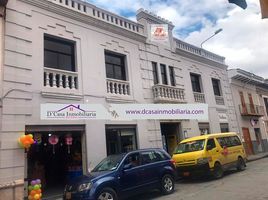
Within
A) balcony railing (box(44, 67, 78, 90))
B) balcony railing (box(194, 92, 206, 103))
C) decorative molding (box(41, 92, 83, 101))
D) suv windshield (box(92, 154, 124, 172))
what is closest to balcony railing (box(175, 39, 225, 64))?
balcony railing (box(194, 92, 206, 103))

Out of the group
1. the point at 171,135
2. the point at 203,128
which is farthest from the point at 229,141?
the point at 203,128

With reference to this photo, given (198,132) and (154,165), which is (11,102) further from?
(198,132)

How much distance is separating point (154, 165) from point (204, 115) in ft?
32.7

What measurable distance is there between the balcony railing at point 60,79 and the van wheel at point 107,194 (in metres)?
5.08

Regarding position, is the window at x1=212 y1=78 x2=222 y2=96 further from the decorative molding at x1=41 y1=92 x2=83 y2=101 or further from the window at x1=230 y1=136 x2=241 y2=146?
the decorative molding at x1=41 y1=92 x2=83 y2=101

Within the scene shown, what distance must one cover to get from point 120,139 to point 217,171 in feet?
15.7

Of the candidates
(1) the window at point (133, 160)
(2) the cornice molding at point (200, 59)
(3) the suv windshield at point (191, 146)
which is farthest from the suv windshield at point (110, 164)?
(2) the cornice molding at point (200, 59)

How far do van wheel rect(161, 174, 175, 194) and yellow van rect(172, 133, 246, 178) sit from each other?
7.15ft

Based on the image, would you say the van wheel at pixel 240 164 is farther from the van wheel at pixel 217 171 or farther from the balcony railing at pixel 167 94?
the balcony railing at pixel 167 94

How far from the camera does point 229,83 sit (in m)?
25.0

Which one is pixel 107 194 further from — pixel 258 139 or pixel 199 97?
pixel 258 139

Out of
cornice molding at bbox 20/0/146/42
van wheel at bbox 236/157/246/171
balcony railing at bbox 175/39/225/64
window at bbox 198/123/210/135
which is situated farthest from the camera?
balcony railing at bbox 175/39/225/64

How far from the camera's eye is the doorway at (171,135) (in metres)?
18.0

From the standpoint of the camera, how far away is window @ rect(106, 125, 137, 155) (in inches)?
560
